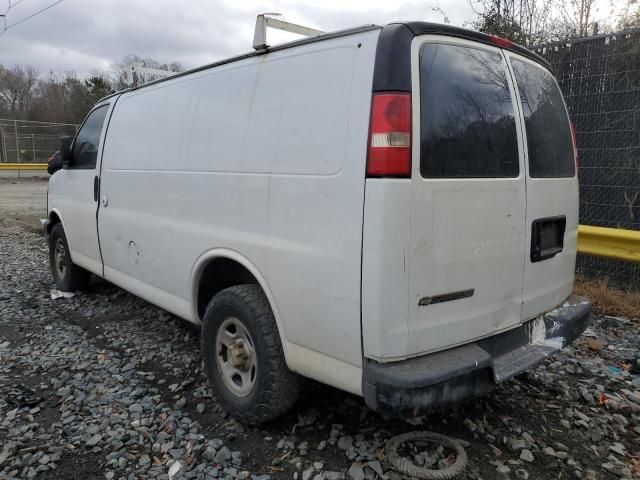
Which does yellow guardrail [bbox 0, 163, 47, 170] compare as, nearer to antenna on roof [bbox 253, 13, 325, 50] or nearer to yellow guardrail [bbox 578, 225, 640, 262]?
antenna on roof [bbox 253, 13, 325, 50]

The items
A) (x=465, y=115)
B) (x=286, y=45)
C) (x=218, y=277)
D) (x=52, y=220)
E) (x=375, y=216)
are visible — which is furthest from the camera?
(x=52, y=220)

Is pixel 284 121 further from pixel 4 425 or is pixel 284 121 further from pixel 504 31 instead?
pixel 504 31

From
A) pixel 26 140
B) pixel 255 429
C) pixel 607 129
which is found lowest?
pixel 255 429

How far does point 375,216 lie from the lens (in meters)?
2.19

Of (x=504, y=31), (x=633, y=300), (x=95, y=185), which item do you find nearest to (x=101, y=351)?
(x=95, y=185)

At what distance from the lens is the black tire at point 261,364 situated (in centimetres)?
280

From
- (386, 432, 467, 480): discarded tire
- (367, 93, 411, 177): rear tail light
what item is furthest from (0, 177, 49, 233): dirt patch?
(367, 93, 411, 177): rear tail light

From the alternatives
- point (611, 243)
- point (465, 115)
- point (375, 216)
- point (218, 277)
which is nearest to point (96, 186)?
A: point (218, 277)

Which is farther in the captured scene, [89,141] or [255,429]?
[89,141]

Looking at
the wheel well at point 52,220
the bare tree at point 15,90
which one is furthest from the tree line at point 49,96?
the wheel well at point 52,220

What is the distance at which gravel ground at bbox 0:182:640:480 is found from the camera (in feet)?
8.89

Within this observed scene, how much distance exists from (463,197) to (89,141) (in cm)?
395

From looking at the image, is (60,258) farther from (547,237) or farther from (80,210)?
(547,237)

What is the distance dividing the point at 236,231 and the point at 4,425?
6.10ft
